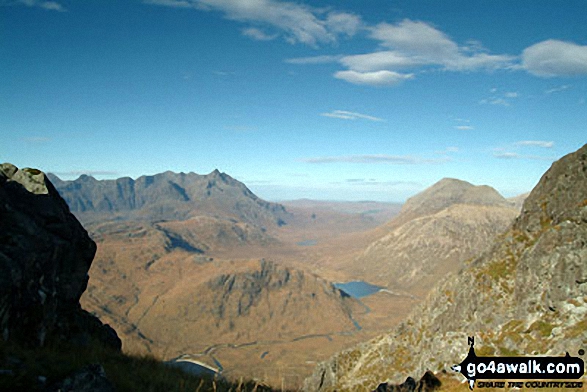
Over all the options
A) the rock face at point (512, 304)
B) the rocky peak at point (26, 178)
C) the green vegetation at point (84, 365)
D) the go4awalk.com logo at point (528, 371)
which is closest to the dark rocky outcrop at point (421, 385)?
the go4awalk.com logo at point (528, 371)

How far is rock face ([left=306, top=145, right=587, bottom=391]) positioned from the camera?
2961cm

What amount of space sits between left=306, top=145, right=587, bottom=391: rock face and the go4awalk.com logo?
354 centimetres

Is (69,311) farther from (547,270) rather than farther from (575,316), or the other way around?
(547,270)

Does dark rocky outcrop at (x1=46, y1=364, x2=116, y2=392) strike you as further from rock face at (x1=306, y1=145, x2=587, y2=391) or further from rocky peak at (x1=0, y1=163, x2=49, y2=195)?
rock face at (x1=306, y1=145, x2=587, y2=391)

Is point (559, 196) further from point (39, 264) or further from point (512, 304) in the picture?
point (39, 264)

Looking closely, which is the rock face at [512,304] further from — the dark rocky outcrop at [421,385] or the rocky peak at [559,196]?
the dark rocky outcrop at [421,385]

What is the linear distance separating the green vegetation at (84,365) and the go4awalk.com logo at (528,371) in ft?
38.2

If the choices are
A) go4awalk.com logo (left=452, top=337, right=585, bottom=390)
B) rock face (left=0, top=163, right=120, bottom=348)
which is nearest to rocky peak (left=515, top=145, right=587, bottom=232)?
go4awalk.com logo (left=452, top=337, right=585, bottom=390)

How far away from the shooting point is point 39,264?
1711 cm

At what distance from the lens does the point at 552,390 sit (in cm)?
1373

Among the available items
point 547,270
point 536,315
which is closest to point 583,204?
point 547,270

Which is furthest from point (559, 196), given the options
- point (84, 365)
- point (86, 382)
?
point (86, 382)

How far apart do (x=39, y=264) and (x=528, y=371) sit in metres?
25.3

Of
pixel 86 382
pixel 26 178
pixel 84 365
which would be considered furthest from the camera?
pixel 26 178
